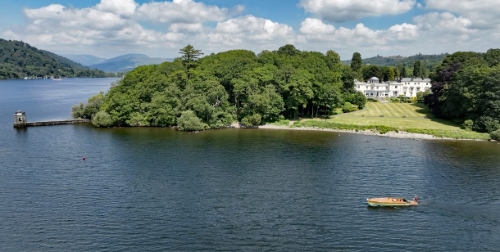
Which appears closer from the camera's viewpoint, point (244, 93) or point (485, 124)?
point (485, 124)

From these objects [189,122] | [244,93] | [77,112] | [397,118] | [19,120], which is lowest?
[189,122]

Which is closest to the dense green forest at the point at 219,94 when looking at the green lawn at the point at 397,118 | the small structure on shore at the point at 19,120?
the green lawn at the point at 397,118

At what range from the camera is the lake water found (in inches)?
1470

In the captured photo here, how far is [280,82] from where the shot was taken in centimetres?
10569

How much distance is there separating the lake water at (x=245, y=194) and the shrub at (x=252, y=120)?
20.4m

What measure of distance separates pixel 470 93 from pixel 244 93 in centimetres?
5819

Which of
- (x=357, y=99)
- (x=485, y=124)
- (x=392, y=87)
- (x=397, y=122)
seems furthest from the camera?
(x=392, y=87)

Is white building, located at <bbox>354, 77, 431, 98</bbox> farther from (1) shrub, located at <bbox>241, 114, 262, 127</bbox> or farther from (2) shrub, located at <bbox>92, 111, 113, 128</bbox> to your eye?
(2) shrub, located at <bbox>92, 111, 113, 128</bbox>

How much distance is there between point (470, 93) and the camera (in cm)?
9038

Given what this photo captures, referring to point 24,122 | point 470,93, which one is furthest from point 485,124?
→ point 24,122

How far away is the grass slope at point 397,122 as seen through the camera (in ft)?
286

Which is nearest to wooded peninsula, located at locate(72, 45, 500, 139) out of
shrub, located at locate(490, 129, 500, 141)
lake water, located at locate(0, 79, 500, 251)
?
shrub, located at locate(490, 129, 500, 141)

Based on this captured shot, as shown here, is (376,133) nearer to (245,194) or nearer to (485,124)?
(485,124)

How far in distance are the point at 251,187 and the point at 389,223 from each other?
18.9m
